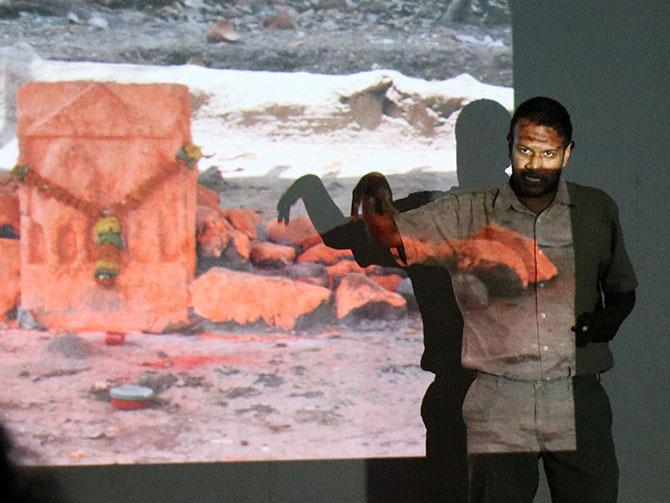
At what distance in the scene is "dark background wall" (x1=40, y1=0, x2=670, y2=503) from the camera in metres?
3.14

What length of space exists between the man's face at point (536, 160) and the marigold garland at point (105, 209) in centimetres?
101

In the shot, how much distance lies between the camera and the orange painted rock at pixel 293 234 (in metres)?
3.13

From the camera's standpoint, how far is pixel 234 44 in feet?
10.2

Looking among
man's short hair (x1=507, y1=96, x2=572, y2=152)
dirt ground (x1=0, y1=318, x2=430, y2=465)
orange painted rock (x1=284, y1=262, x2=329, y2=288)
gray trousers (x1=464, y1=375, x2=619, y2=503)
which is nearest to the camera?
gray trousers (x1=464, y1=375, x2=619, y2=503)

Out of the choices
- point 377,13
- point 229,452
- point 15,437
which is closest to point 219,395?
point 229,452

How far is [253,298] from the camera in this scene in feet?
10.2

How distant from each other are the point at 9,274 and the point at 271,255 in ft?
2.47

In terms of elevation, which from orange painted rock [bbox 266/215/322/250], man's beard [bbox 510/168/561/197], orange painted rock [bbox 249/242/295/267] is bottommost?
orange painted rock [bbox 249/242/295/267]

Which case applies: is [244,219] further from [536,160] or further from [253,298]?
[536,160]

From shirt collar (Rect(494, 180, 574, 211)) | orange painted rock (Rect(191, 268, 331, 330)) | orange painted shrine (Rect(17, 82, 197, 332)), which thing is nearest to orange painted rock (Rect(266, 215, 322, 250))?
orange painted rock (Rect(191, 268, 331, 330))

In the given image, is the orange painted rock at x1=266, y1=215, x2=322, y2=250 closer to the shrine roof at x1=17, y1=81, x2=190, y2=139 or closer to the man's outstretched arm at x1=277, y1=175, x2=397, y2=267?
the man's outstretched arm at x1=277, y1=175, x2=397, y2=267

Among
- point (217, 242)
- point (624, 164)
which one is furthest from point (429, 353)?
point (624, 164)

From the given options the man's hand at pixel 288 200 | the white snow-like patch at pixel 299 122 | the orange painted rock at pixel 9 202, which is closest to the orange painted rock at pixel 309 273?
the man's hand at pixel 288 200

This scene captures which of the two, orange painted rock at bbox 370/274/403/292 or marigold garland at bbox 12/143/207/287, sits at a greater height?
marigold garland at bbox 12/143/207/287
